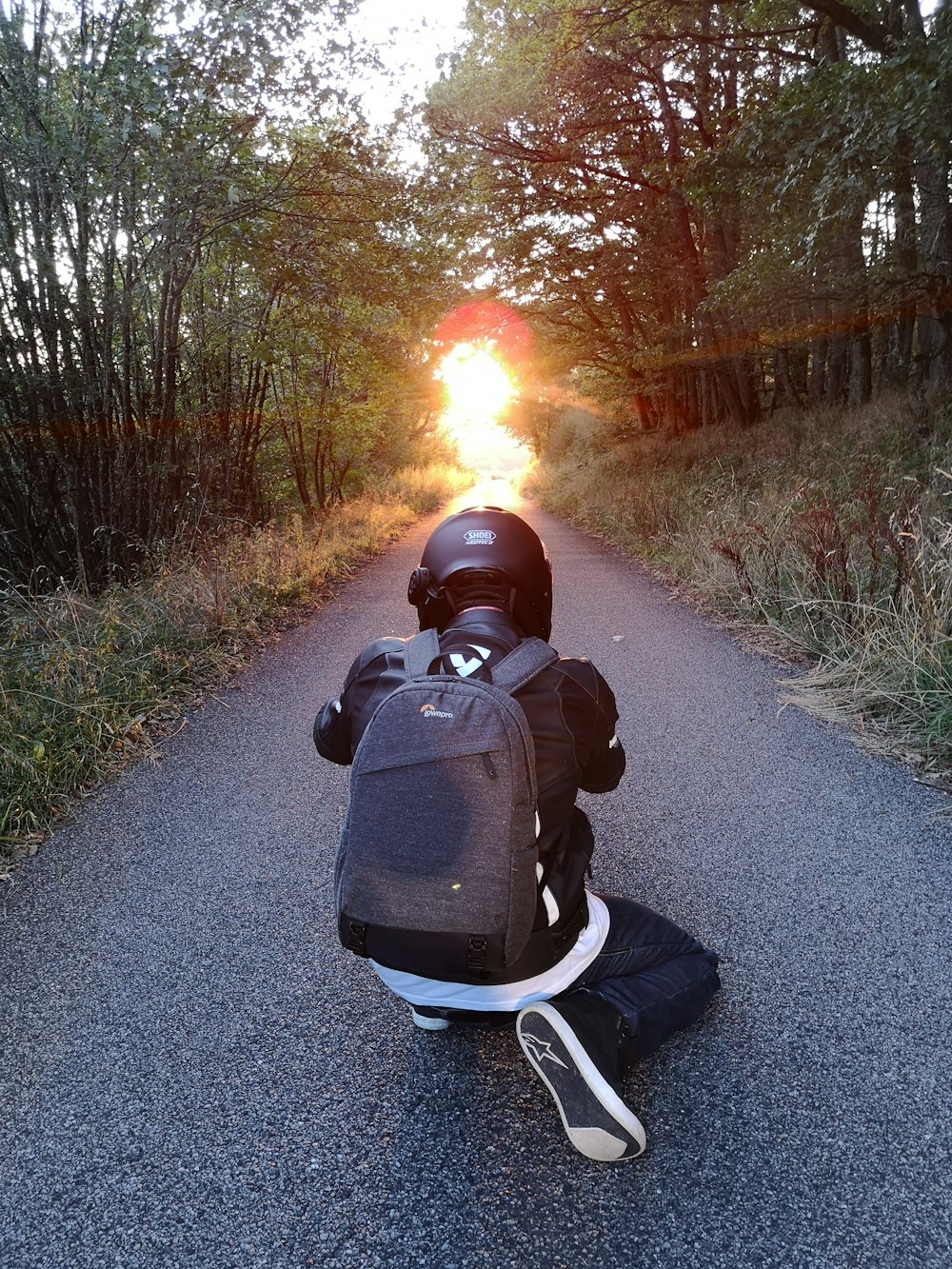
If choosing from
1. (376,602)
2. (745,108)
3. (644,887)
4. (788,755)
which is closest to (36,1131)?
(644,887)

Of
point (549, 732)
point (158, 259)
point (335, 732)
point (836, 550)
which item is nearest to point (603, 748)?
point (549, 732)

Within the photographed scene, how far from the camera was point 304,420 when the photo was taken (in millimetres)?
12141

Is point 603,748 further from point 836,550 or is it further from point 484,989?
point 836,550

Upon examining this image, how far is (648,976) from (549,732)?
82 centimetres

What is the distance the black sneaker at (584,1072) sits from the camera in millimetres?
1525

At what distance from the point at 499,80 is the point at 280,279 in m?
6.96

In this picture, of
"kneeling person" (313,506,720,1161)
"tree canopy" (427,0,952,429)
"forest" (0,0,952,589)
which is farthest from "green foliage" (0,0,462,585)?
"kneeling person" (313,506,720,1161)

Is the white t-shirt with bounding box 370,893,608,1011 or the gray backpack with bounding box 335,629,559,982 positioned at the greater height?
the gray backpack with bounding box 335,629,559,982

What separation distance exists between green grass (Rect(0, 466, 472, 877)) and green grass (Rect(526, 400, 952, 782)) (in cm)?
403

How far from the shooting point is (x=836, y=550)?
5109 mm

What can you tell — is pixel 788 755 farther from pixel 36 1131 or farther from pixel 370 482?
pixel 370 482

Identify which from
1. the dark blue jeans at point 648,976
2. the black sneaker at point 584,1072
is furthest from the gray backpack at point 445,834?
the dark blue jeans at point 648,976

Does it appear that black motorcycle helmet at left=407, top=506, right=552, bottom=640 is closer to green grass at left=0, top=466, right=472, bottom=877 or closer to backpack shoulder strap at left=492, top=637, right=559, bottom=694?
backpack shoulder strap at left=492, top=637, right=559, bottom=694

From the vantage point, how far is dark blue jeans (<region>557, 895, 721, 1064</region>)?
1.83 metres
